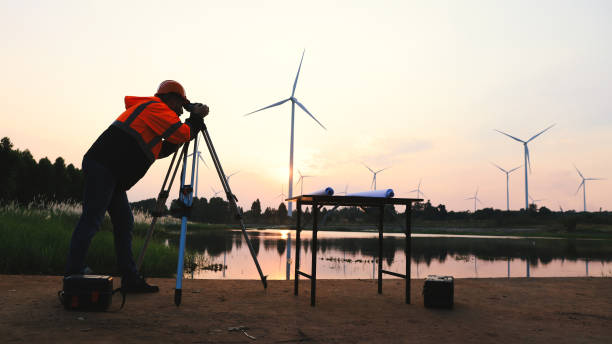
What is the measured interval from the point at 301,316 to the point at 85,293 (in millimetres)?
2082

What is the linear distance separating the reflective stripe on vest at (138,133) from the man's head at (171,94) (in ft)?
1.61

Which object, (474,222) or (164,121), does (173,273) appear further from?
(474,222)

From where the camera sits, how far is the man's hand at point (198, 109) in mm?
4980

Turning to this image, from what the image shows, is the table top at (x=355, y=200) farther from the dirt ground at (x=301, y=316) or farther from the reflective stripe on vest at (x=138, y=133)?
the reflective stripe on vest at (x=138, y=133)

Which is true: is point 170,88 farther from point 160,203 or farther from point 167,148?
point 160,203

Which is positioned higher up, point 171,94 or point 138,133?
point 171,94

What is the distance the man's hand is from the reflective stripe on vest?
0.48 metres

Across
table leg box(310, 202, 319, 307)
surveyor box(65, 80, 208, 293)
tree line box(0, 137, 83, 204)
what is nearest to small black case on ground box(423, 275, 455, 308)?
table leg box(310, 202, 319, 307)

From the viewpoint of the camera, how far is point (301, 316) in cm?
423

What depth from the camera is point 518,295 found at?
597cm

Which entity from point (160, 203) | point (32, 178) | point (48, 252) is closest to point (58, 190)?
point (32, 178)

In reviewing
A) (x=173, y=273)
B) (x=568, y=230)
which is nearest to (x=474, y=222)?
(x=568, y=230)

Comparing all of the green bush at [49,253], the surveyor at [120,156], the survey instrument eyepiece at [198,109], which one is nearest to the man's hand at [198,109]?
the survey instrument eyepiece at [198,109]

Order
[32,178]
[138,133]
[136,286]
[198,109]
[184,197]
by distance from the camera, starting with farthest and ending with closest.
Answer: [32,178] → [136,286] → [198,109] → [184,197] → [138,133]
